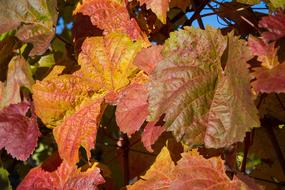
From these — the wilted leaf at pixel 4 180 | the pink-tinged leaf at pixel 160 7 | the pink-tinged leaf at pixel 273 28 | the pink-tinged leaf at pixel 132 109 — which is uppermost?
the pink-tinged leaf at pixel 160 7

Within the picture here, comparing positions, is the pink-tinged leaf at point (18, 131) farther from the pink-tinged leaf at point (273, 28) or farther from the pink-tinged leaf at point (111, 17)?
the pink-tinged leaf at point (273, 28)

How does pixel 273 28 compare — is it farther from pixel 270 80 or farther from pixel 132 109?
pixel 132 109

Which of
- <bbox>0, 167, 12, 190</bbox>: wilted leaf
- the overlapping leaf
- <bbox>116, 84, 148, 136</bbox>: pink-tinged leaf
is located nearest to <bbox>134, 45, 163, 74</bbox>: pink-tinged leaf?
<bbox>116, 84, 148, 136</bbox>: pink-tinged leaf

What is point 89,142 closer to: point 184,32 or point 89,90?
point 89,90

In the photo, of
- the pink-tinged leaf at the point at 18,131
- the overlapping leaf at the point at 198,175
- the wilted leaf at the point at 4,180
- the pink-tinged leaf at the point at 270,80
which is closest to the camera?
the pink-tinged leaf at the point at 270,80

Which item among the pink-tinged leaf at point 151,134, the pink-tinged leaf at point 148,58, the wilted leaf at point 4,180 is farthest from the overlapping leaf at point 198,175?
the wilted leaf at point 4,180

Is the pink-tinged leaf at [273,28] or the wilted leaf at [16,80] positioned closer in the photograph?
the pink-tinged leaf at [273,28]

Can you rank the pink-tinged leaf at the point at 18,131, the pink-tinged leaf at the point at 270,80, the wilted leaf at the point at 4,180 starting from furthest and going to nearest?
1. the wilted leaf at the point at 4,180
2. the pink-tinged leaf at the point at 18,131
3. the pink-tinged leaf at the point at 270,80
